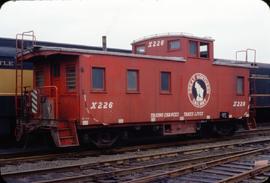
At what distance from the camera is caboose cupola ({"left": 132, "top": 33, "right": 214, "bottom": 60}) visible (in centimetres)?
1473

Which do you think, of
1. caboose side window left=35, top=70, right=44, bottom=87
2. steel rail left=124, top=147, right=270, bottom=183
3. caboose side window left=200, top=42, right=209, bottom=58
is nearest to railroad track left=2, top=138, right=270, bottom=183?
steel rail left=124, top=147, right=270, bottom=183

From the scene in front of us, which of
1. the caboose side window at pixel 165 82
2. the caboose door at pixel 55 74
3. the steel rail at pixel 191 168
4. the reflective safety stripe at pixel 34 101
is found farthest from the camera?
the caboose side window at pixel 165 82

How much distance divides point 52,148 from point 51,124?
1.65 m

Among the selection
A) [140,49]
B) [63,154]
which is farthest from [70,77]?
[140,49]

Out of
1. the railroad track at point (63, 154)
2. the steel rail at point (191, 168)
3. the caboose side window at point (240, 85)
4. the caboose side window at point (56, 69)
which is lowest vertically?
the railroad track at point (63, 154)

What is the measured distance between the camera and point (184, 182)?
784cm

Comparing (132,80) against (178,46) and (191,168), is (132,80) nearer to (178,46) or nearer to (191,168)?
(178,46)

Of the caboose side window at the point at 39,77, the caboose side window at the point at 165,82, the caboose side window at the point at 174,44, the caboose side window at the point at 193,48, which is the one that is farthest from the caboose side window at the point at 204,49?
the caboose side window at the point at 39,77

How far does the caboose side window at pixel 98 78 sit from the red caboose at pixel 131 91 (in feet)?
0.10

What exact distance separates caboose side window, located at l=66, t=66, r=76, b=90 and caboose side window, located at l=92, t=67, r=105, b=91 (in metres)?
0.56

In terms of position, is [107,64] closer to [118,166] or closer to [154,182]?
[118,166]

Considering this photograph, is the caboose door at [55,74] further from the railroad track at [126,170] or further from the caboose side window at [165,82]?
the railroad track at [126,170]

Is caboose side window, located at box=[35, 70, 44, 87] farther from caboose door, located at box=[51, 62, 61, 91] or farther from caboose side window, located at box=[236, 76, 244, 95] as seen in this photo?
caboose side window, located at box=[236, 76, 244, 95]

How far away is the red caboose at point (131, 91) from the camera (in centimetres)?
1179
